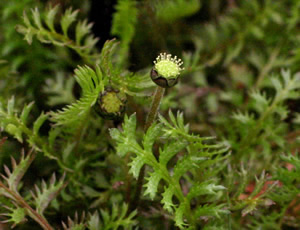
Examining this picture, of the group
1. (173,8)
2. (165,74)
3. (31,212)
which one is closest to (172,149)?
(165,74)

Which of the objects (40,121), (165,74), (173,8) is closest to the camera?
(165,74)

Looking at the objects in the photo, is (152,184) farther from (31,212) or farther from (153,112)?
(31,212)

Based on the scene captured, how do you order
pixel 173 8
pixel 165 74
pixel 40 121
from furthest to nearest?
pixel 173 8, pixel 40 121, pixel 165 74

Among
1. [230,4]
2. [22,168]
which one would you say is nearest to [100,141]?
[22,168]

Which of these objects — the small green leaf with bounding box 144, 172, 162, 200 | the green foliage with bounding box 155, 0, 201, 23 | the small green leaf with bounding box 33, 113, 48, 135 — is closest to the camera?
the small green leaf with bounding box 144, 172, 162, 200

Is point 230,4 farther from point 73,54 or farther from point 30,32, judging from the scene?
point 30,32

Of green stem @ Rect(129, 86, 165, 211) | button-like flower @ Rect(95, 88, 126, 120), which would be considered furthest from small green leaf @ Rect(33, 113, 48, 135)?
green stem @ Rect(129, 86, 165, 211)

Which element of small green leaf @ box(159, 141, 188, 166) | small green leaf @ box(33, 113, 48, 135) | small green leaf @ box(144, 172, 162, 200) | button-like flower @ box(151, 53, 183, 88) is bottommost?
small green leaf @ box(144, 172, 162, 200)

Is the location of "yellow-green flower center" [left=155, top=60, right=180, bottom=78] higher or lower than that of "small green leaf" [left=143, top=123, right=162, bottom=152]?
higher

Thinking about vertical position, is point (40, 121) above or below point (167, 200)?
above

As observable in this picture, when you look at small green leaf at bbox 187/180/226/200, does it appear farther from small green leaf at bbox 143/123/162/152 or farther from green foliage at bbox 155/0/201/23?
green foliage at bbox 155/0/201/23

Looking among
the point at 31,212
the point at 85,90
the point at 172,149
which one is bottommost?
the point at 31,212
